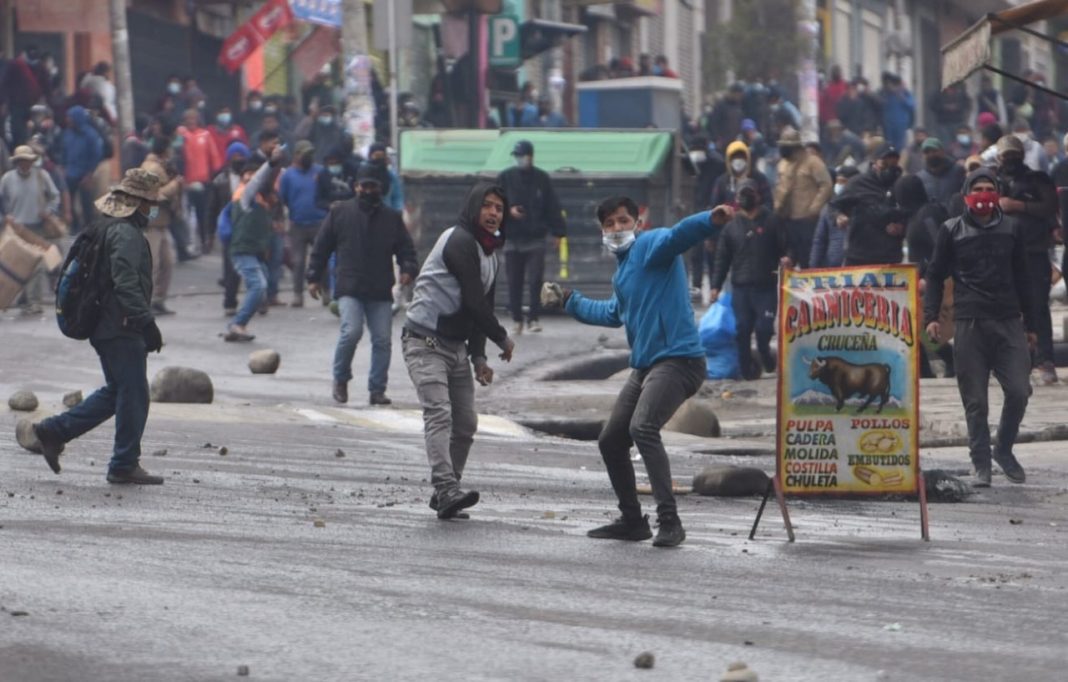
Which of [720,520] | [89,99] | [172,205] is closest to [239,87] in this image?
[89,99]

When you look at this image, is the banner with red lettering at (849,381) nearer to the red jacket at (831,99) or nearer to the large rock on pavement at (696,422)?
the large rock on pavement at (696,422)

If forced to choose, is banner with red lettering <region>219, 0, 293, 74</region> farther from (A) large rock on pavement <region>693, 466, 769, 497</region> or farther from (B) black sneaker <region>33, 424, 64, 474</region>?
(A) large rock on pavement <region>693, 466, 769, 497</region>

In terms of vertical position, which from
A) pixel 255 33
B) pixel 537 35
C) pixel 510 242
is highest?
pixel 255 33

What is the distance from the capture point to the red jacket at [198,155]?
29.9 metres

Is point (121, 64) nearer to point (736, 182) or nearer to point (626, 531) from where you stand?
point (736, 182)

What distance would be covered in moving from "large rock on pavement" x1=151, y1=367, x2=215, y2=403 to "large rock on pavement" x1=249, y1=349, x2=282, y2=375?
2.33 m

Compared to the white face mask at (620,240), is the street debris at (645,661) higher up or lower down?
lower down

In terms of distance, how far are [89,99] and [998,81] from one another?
3689cm

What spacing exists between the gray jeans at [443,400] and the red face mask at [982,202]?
2.88 meters

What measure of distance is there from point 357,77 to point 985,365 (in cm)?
1848

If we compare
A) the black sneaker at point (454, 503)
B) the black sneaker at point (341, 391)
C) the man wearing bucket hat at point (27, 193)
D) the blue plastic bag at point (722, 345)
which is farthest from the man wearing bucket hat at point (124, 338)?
the man wearing bucket hat at point (27, 193)

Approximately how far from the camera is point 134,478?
1182 cm

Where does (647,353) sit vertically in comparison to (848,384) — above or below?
above

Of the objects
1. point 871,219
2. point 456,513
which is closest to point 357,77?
point 871,219
